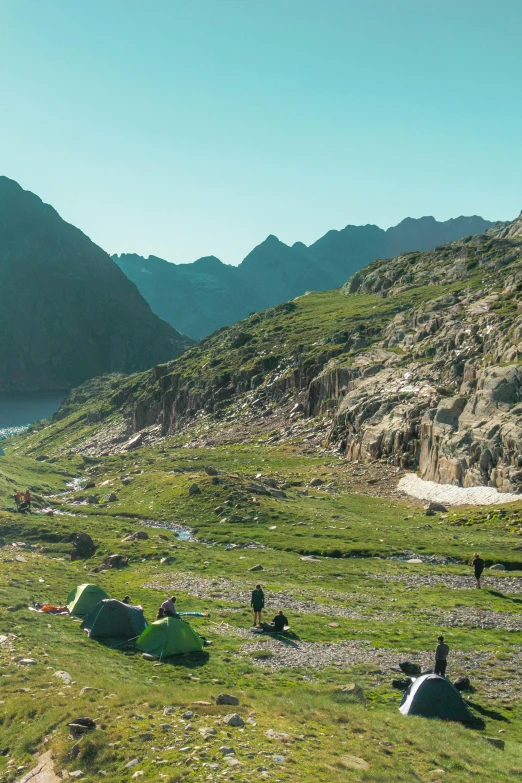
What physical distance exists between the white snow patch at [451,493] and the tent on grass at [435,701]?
133ft

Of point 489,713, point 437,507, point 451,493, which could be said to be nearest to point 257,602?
point 489,713

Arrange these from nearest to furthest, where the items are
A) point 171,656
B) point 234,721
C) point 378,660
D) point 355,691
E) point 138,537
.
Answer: point 234,721
point 355,691
point 378,660
point 171,656
point 138,537

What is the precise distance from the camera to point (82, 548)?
47.8m

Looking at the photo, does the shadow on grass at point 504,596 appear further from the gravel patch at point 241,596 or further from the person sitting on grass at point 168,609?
the person sitting on grass at point 168,609

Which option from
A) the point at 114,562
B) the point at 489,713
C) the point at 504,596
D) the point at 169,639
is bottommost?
the point at 114,562

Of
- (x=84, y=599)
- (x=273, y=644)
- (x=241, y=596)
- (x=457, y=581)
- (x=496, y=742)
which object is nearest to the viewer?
(x=496, y=742)

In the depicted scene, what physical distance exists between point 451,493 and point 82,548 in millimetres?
37552

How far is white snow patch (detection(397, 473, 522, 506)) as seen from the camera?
197 ft

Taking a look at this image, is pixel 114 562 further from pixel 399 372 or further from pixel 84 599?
pixel 399 372

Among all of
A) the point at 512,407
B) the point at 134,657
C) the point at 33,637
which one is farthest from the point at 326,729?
the point at 512,407

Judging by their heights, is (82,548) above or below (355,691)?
below

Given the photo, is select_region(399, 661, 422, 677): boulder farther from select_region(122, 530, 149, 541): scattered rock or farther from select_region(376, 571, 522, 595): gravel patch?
select_region(122, 530, 149, 541): scattered rock

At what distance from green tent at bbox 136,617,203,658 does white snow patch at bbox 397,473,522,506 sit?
4051 cm

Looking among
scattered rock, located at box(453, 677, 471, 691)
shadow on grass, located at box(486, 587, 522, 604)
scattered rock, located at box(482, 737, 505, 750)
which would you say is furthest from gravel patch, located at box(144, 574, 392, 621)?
scattered rock, located at box(482, 737, 505, 750)
